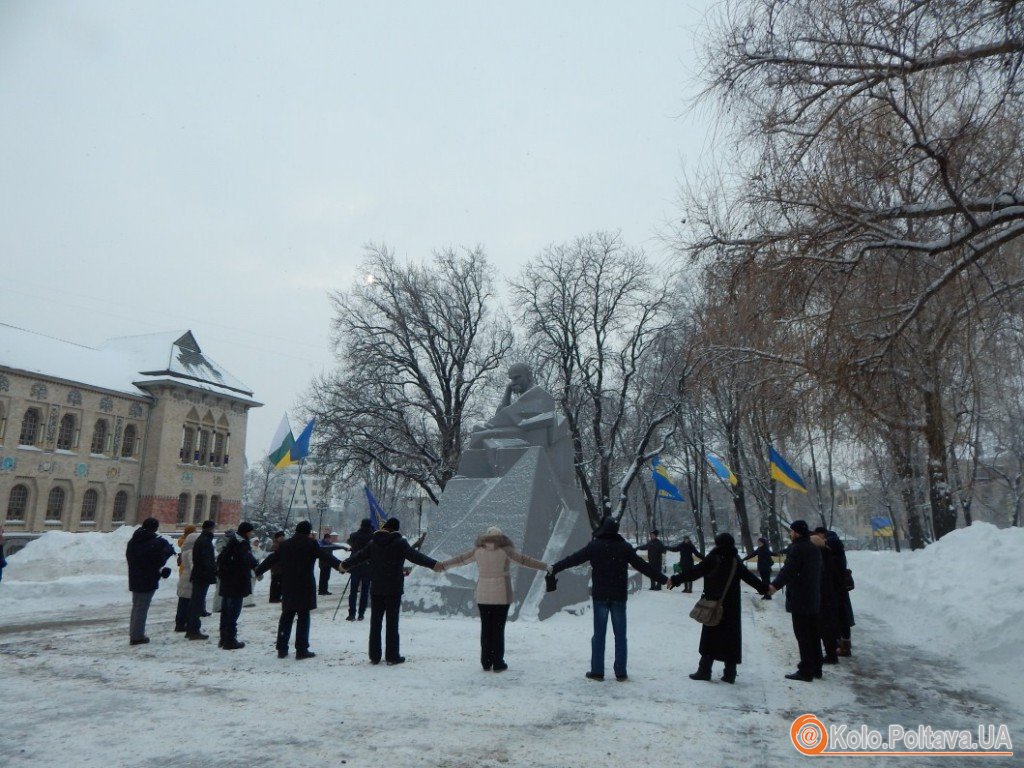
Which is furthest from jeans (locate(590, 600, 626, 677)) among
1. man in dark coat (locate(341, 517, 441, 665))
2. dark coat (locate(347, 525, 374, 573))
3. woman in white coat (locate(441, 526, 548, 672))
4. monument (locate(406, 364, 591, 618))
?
dark coat (locate(347, 525, 374, 573))

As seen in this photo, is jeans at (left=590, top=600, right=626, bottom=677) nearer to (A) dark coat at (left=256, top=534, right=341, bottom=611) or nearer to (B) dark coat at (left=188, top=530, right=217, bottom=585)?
(A) dark coat at (left=256, top=534, right=341, bottom=611)

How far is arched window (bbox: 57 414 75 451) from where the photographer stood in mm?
35500

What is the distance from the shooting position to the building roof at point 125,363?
35156 mm

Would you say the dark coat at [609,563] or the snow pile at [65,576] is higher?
the dark coat at [609,563]

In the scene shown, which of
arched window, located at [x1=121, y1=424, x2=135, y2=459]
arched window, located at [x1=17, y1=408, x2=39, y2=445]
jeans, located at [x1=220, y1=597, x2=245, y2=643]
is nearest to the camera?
jeans, located at [x1=220, y1=597, x2=245, y2=643]

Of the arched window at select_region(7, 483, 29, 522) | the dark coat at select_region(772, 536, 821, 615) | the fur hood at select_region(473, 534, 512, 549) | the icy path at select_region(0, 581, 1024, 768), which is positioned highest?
the arched window at select_region(7, 483, 29, 522)

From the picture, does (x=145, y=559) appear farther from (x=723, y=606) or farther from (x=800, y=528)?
(x=800, y=528)

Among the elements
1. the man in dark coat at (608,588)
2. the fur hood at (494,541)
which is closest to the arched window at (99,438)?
the fur hood at (494,541)

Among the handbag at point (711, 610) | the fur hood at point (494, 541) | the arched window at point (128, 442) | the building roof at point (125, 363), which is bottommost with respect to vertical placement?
the handbag at point (711, 610)

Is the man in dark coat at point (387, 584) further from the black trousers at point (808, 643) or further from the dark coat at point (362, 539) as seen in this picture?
the black trousers at point (808, 643)

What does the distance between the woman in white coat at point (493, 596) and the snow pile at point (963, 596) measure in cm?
536

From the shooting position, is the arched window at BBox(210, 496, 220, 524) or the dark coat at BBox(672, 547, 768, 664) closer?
the dark coat at BBox(672, 547, 768, 664)

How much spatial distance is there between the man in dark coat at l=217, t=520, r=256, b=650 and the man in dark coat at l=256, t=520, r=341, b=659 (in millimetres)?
1011

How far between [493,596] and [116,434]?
129ft
